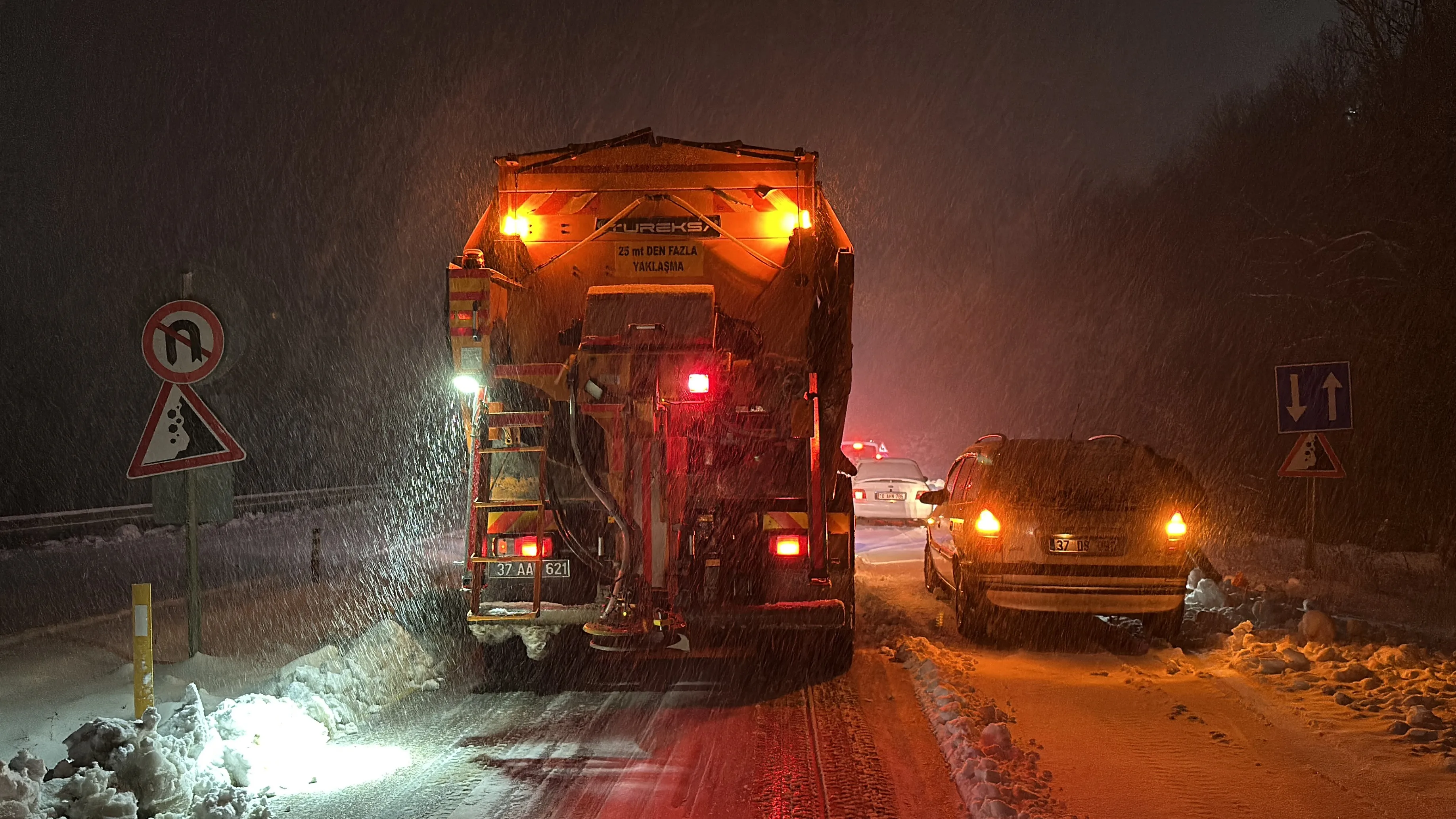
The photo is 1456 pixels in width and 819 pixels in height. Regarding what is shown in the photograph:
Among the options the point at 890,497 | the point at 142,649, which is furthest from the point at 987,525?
the point at 890,497

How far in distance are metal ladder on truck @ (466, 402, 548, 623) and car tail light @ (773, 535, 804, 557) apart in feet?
5.57

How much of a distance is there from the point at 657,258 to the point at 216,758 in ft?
17.3

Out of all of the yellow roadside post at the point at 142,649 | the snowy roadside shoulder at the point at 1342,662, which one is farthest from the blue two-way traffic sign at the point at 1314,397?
the yellow roadside post at the point at 142,649

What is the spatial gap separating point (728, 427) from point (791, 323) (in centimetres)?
124

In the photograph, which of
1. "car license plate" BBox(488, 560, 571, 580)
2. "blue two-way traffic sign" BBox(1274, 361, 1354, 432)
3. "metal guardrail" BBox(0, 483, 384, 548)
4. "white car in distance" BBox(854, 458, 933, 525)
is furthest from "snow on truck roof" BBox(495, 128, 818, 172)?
"white car in distance" BBox(854, 458, 933, 525)

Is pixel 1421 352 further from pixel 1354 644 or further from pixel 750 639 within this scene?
pixel 750 639

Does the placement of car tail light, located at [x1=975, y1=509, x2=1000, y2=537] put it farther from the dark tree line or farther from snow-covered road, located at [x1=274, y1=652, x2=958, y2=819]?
the dark tree line

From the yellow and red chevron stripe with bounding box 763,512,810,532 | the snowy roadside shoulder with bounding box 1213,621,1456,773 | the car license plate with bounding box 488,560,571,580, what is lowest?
the snowy roadside shoulder with bounding box 1213,621,1456,773

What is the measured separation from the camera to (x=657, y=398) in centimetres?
811

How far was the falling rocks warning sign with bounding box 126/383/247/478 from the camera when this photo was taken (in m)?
8.14

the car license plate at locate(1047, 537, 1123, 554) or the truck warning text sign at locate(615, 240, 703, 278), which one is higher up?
the truck warning text sign at locate(615, 240, 703, 278)

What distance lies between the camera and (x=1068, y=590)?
10.3m

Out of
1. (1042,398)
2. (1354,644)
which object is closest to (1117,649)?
(1354,644)

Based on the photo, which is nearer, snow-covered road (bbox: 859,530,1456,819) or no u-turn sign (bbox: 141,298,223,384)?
snow-covered road (bbox: 859,530,1456,819)
